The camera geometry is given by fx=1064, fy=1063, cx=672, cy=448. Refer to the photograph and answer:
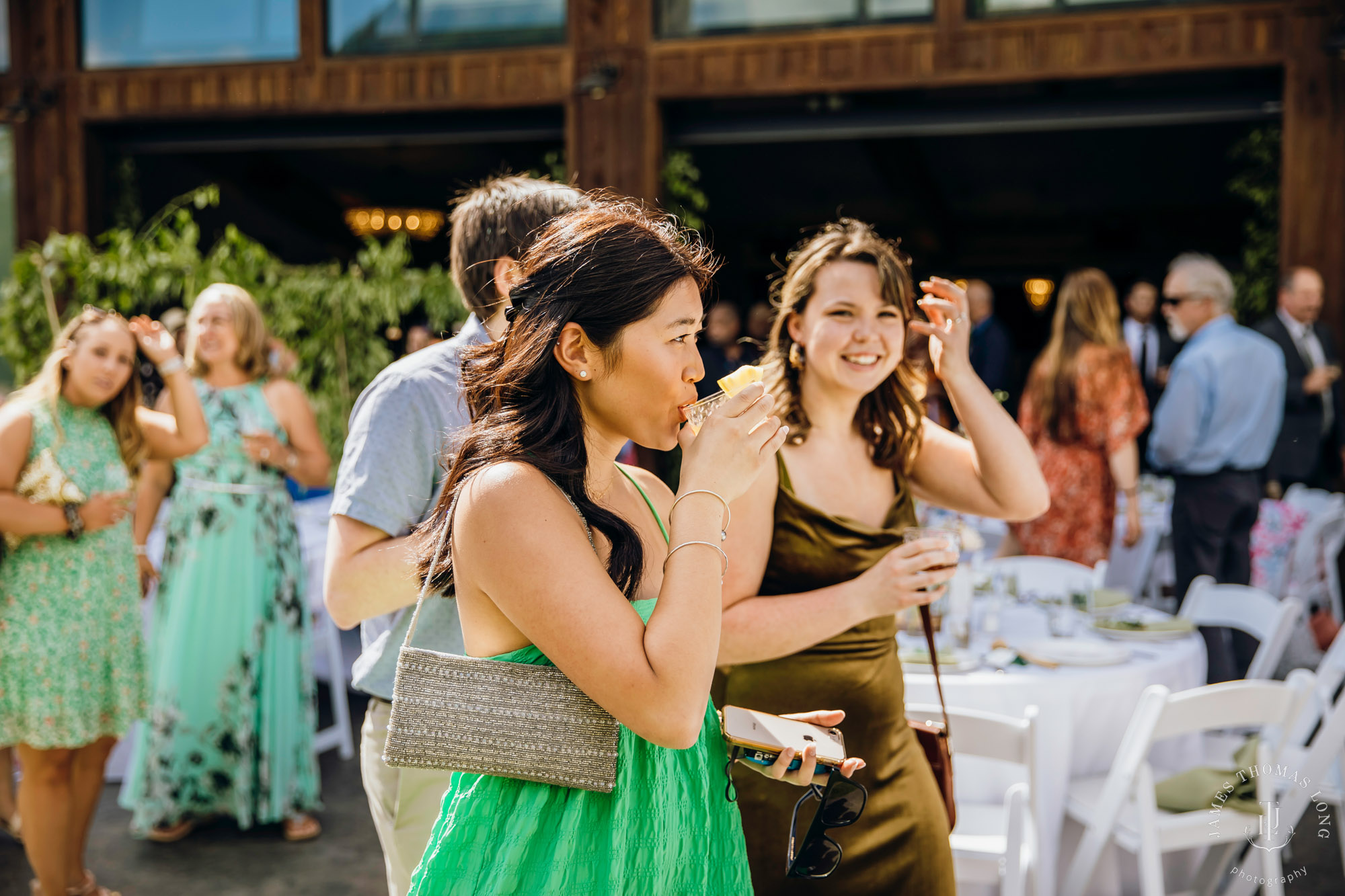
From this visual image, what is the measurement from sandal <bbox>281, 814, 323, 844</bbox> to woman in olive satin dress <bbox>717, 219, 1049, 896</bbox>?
2.46 meters

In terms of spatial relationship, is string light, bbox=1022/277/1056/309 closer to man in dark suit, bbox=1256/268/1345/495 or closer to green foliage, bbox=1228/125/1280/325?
Result: green foliage, bbox=1228/125/1280/325

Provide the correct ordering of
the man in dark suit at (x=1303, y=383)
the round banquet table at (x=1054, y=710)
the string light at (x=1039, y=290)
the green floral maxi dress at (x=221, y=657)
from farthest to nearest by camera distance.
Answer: the string light at (x=1039, y=290)
the man in dark suit at (x=1303, y=383)
the green floral maxi dress at (x=221, y=657)
the round banquet table at (x=1054, y=710)

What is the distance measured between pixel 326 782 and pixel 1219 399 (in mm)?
4472

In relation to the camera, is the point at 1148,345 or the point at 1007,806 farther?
the point at 1148,345

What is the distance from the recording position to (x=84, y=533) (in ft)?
10.8

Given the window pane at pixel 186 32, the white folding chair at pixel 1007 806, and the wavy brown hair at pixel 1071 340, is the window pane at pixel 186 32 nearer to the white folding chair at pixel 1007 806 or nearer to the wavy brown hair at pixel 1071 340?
the wavy brown hair at pixel 1071 340

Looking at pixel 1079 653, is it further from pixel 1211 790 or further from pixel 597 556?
pixel 597 556

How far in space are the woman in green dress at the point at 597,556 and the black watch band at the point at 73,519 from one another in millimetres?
2283

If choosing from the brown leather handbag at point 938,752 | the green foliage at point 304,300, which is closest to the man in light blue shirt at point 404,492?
the brown leather handbag at point 938,752

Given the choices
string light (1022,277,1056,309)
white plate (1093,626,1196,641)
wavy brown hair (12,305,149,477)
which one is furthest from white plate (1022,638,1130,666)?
string light (1022,277,1056,309)

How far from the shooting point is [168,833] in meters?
3.81

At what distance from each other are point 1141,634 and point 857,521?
72.4 inches

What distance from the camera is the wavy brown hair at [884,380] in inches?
85.9

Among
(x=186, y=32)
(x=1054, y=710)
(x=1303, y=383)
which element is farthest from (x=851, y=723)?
(x=186, y=32)
